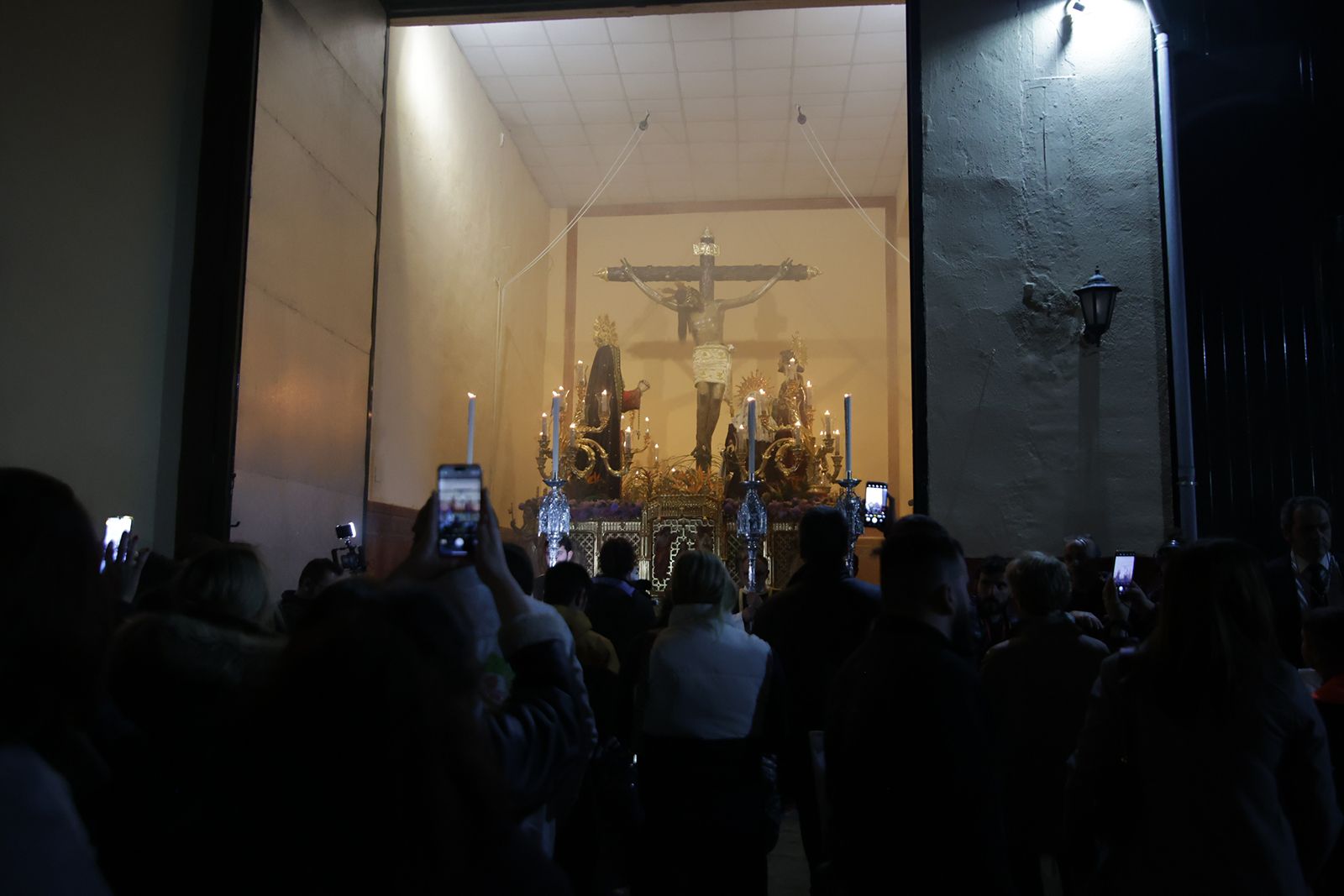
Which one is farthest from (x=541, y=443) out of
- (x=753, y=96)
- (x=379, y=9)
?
(x=753, y=96)

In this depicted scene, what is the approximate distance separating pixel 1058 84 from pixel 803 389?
4453 millimetres

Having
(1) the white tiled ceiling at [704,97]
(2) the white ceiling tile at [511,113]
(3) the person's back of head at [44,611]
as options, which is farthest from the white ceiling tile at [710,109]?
(3) the person's back of head at [44,611]

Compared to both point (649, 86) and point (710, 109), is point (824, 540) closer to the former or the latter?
point (649, 86)

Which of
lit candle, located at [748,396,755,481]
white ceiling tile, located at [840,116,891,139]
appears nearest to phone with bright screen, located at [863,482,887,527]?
lit candle, located at [748,396,755,481]

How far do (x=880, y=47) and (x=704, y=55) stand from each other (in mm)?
1674

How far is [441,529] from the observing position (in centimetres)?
179

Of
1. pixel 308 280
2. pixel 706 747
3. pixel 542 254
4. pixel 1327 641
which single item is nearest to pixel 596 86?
pixel 542 254

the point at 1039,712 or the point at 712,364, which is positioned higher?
the point at 712,364

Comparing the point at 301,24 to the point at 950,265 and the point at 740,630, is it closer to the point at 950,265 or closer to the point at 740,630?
the point at 950,265

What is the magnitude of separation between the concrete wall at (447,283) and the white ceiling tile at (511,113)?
0.10 m

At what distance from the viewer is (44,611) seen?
120 centimetres

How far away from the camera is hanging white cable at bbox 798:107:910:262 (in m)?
12.3

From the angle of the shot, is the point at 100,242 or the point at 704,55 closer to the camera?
the point at 100,242

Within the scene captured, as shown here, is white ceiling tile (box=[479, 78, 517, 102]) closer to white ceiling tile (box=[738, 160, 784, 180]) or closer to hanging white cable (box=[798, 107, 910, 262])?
white ceiling tile (box=[738, 160, 784, 180])
